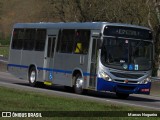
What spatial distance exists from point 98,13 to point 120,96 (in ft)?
59.7

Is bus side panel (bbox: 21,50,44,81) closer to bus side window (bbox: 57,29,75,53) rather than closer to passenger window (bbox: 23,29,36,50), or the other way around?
passenger window (bbox: 23,29,36,50)

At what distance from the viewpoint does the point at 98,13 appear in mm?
44031

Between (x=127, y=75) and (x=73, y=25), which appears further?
(x=73, y=25)

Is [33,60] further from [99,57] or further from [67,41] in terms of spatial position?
[99,57]

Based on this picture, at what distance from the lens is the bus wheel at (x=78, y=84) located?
2588cm

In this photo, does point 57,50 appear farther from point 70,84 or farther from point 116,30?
point 116,30

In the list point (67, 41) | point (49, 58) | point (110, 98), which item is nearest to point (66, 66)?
point (67, 41)

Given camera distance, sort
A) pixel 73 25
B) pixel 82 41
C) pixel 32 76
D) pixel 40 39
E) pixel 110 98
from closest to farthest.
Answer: pixel 110 98 → pixel 82 41 → pixel 73 25 → pixel 40 39 → pixel 32 76

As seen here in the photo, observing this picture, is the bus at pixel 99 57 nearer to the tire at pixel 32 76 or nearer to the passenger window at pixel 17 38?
the tire at pixel 32 76

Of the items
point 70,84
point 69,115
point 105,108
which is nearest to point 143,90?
point 70,84

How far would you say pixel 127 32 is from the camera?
25.2 meters

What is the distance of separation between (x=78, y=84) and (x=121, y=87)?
7.21 ft

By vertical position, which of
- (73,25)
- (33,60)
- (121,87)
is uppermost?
(73,25)

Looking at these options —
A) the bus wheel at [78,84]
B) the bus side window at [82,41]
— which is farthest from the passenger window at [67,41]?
the bus wheel at [78,84]
